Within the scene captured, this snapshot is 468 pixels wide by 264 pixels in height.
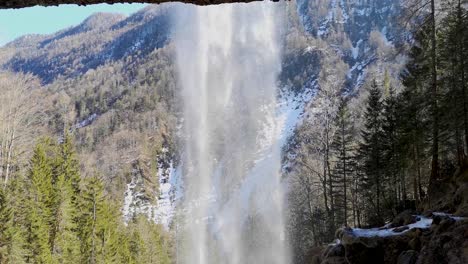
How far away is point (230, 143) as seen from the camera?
14050cm

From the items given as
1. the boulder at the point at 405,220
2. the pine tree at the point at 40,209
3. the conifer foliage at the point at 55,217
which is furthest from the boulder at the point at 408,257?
the pine tree at the point at 40,209

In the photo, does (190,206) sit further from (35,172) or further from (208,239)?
(35,172)

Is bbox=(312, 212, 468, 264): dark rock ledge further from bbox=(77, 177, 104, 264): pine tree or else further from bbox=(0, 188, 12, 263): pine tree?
bbox=(77, 177, 104, 264): pine tree

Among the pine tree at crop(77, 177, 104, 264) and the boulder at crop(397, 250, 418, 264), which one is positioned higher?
the boulder at crop(397, 250, 418, 264)

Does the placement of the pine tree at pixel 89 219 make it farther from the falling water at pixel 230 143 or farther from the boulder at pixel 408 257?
the falling water at pixel 230 143

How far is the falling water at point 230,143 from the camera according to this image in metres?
76.4

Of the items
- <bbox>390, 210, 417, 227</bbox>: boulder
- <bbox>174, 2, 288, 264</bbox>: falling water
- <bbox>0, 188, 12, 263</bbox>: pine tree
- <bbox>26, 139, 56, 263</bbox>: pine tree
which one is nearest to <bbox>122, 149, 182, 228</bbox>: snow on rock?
<bbox>174, 2, 288, 264</bbox>: falling water

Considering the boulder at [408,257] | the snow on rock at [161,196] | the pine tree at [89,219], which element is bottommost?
the snow on rock at [161,196]

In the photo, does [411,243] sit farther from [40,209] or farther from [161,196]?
[161,196]

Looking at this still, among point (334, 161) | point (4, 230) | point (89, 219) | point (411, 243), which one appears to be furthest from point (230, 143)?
point (411, 243)

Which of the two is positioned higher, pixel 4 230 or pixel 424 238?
pixel 424 238

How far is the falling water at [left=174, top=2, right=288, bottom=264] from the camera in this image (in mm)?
76438

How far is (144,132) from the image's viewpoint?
514 feet

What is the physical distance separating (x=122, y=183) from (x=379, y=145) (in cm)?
10114
